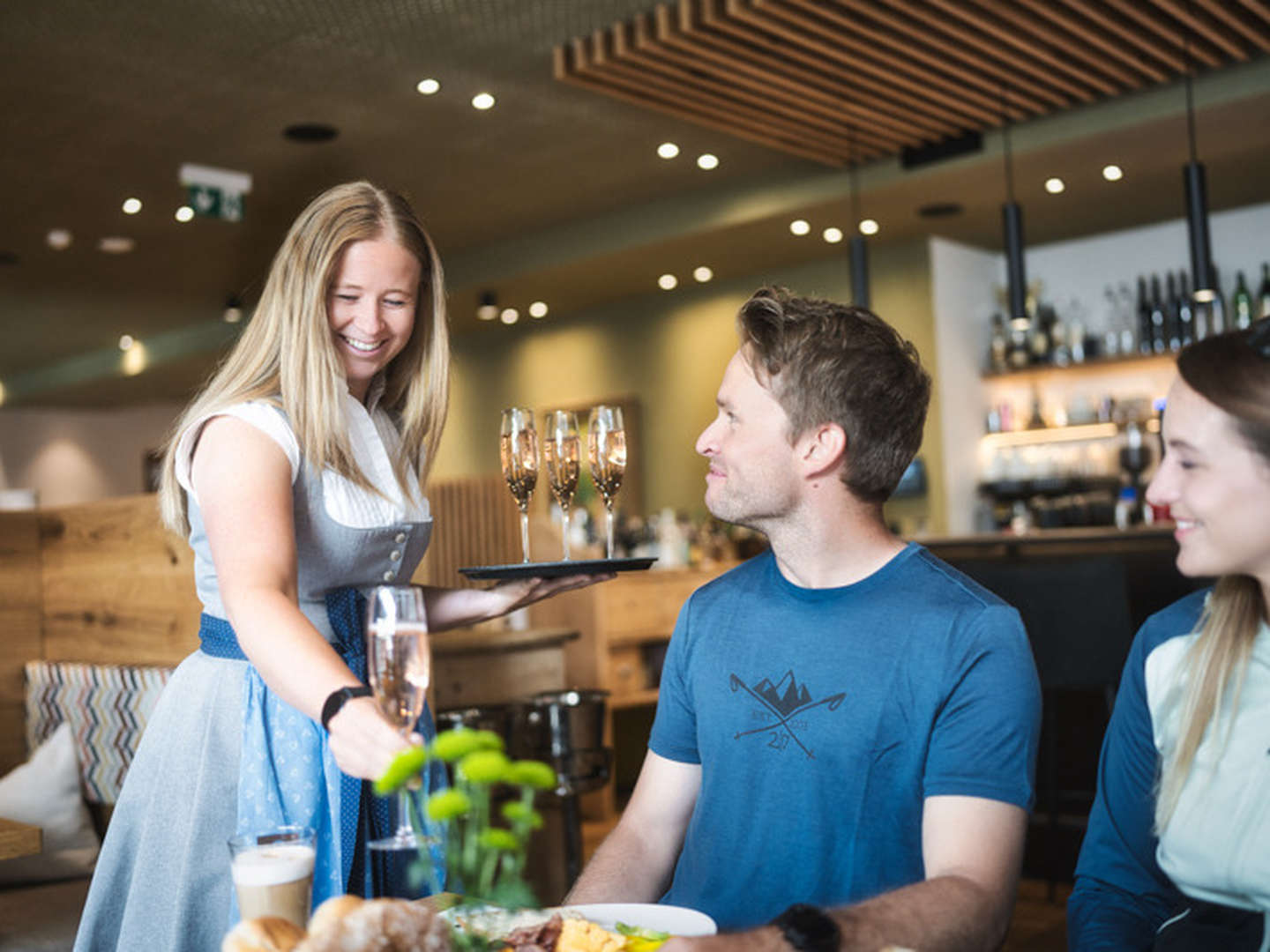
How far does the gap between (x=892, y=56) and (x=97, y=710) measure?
3.68m

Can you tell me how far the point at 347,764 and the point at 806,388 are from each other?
30.7 inches

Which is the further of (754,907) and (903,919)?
(754,907)

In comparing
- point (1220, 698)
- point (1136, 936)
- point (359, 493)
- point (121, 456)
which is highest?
point (121, 456)

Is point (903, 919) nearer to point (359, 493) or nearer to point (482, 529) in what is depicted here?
point (359, 493)

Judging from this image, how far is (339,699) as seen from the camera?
3.93 ft

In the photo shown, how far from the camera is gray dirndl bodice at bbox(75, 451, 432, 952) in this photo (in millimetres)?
1660

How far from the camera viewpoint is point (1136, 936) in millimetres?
1347

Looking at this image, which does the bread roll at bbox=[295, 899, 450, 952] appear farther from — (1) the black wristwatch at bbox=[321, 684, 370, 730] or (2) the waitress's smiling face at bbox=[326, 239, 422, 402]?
(2) the waitress's smiling face at bbox=[326, 239, 422, 402]

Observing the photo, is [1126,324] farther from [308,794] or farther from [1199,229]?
[308,794]

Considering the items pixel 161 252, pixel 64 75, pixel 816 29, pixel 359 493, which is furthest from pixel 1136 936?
pixel 161 252

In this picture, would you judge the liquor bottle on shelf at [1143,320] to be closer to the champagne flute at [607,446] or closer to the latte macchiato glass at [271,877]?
the champagne flute at [607,446]

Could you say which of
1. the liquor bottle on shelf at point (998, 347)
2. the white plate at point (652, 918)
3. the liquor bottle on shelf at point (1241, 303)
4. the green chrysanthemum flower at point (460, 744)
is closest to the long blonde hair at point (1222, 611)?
the white plate at point (652, 918)

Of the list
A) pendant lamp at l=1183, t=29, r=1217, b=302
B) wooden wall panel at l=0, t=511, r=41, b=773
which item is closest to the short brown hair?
wooden wall panel at l=0, t=511, r=41, b=773

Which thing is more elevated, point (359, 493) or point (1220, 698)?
point (359, 493)
